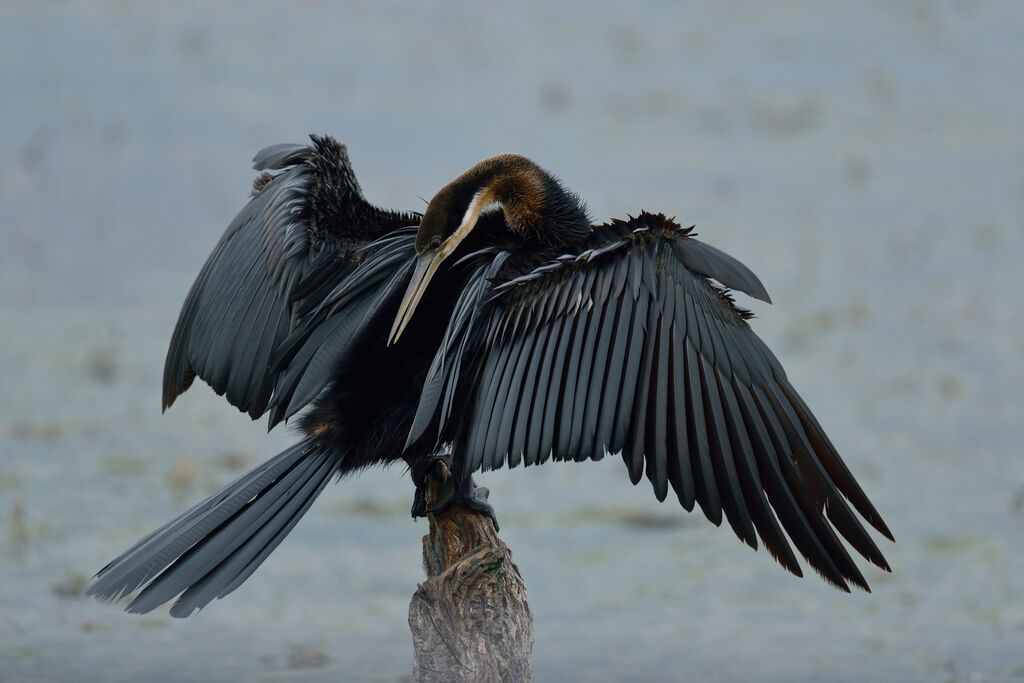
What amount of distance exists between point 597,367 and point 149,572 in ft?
4.10

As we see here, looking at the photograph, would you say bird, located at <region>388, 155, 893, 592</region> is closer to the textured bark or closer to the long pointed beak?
the long pointed beak

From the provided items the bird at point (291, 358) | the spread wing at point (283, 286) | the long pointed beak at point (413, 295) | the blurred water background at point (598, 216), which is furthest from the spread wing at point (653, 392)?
the blurred water background at point (598, 216)

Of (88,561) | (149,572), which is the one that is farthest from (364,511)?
(149,572)

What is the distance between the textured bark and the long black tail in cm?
43

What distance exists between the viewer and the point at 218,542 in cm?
396

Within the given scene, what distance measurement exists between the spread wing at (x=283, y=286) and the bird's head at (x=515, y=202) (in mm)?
244

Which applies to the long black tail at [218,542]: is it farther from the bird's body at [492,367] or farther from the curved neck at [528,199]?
the curved neck at [528,199]

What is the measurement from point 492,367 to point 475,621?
0.67 metres

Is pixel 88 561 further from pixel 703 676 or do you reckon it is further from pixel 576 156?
pixel 576 156

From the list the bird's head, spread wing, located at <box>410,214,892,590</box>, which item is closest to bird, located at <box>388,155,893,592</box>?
spread wing, located at <box>410,214,892,590</box>

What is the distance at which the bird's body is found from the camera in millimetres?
3752

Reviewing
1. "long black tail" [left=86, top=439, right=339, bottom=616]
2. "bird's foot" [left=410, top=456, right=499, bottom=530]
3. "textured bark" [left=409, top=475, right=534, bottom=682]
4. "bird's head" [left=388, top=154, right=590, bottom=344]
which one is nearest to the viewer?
"long black tail" [left=86, top=439, right=339, bottom=616]

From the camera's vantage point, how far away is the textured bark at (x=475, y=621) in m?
4.04

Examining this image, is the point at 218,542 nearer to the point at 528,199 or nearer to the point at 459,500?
the point at 459,500
